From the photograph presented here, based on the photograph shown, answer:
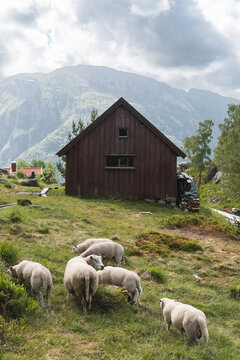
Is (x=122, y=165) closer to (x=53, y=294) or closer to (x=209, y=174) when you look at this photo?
(x=53, y=294)

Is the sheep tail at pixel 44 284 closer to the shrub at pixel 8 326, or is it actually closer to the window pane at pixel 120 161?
the shrub at pixel 8 326

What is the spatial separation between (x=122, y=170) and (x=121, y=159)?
0.97 m

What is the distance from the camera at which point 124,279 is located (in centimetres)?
641

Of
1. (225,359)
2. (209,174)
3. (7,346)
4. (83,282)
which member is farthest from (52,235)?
(209,174)

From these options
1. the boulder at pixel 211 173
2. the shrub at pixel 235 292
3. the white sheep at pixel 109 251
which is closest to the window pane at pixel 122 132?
the white sheep at pixel 109 251

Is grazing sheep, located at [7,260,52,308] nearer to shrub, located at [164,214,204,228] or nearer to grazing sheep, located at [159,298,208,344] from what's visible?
grazing sheep, located at [159,298,208,344]

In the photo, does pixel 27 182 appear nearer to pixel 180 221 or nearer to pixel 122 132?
pixel 122 132

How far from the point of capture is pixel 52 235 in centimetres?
1086

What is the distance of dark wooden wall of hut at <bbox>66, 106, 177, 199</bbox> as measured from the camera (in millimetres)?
23859

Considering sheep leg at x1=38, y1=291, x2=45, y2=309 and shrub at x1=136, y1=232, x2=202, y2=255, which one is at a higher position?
sheep leg at x1=38, y1=291, x2=45, y2=309

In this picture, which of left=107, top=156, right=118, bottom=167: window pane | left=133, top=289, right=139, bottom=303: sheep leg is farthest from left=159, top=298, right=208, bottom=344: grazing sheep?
left=107, top=156, right=118, bottom=167: window pane

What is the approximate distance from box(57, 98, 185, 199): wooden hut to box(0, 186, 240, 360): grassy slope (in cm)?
1041

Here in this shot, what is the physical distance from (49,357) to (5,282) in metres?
1.77

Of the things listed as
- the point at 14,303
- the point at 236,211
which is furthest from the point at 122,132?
the point at 14,303
